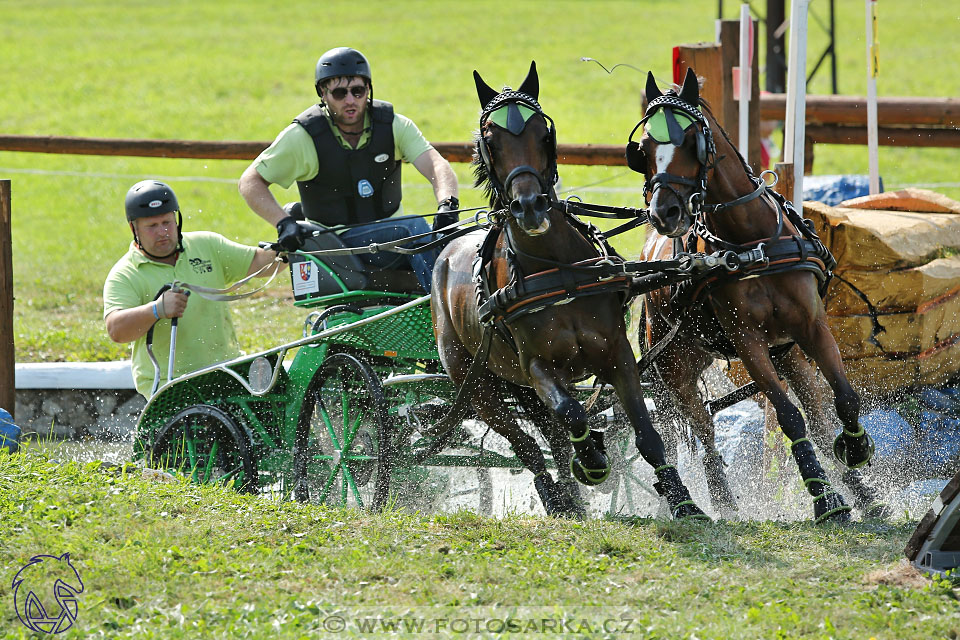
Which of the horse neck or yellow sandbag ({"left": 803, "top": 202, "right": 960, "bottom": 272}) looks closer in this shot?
the horse neck

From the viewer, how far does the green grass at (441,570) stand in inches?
146

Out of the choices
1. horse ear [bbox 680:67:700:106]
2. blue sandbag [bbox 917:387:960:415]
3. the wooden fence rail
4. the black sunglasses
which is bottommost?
blue sandbag [bbox 917:387:960:415]

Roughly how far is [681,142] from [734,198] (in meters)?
0.45

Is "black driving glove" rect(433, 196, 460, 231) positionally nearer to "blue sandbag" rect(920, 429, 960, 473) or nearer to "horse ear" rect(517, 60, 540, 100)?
"horse ear" rect(517, 60, 540, 100)

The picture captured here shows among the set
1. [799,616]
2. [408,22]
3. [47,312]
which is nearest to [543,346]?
[799,616]

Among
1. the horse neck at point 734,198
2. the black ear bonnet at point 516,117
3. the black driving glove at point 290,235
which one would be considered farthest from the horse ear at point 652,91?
the black driving glove at point 290,235

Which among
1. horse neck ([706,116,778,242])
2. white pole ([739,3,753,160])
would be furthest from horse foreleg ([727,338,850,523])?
white pole ([739,3,753,160])

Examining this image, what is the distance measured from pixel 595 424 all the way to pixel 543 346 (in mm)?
1010

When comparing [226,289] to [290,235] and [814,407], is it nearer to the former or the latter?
[290,235]

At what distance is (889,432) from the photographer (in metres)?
5.92

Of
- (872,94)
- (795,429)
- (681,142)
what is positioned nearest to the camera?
(681,142)

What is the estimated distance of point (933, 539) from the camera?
12.8 feet

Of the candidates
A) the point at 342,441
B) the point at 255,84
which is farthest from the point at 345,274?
the point at 255,84

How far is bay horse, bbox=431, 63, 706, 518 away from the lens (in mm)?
4355
